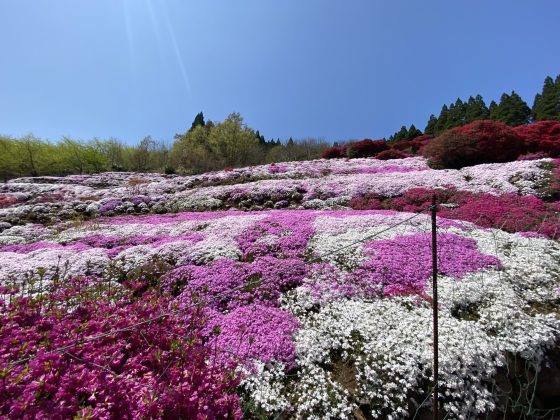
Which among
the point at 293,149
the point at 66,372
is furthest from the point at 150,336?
the point at 293,149

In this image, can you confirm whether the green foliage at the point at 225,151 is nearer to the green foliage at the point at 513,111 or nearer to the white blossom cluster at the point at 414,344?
the white blossom cluster at the point at 414,344

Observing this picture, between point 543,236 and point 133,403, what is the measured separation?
12561mm

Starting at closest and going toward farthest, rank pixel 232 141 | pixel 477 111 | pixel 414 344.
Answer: pixel 414 344, pixel 232 141, pixel 477 111

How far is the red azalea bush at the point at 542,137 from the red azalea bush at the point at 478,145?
39.1 inches

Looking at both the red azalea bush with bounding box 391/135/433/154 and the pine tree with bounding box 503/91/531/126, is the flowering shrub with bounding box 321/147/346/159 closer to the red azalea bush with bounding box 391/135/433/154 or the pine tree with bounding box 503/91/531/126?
the red azalea bush with bounding box 391/135/433/154

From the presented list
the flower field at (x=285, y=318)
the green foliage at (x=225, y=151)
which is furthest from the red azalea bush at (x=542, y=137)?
the green foliage at (x=225, y=151)

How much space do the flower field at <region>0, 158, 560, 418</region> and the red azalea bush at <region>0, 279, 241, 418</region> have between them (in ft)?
0.09

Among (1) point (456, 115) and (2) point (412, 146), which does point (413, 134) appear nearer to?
(1) point (456, 115)

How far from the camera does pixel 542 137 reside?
913 inches

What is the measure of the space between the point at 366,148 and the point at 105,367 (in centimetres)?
3619

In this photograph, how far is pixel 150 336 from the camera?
5.07 meters

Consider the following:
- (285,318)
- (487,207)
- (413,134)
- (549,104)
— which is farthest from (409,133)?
(285,318)

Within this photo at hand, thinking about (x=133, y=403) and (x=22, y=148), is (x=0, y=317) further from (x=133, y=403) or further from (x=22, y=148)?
(x=22, y=148)

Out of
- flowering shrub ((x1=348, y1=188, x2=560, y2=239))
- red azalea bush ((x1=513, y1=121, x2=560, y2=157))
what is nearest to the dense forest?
red azalea bush ((x1=513, y1=121, x2=560, y2=157))
